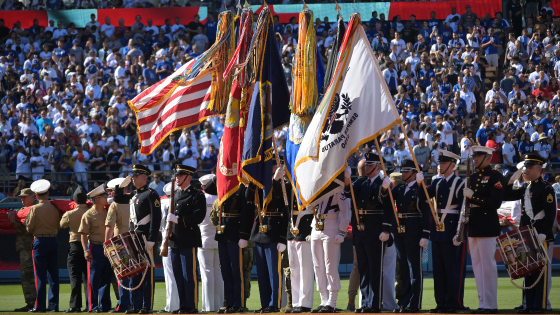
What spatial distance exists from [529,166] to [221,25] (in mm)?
4850

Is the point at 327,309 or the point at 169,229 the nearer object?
the point at 327,309

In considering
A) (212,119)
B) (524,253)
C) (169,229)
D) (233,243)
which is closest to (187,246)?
(169,229)

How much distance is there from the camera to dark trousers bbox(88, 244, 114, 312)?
11461 mm

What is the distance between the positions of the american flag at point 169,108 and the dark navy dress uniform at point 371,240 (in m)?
2.90

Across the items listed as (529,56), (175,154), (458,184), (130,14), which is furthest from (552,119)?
(130,14)

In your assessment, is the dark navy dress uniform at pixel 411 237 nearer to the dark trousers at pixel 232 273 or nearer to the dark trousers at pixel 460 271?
the dark trousers at pixel 460 271

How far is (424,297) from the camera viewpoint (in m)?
13.1

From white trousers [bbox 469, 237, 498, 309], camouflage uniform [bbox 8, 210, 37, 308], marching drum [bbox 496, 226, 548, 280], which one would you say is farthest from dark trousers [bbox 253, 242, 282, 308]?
camouflage uniform [bbox 8, 210, 37, 308]

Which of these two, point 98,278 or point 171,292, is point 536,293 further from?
point 98,278

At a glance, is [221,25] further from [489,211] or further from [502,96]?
[502,96]

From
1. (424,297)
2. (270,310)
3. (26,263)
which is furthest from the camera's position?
(424,297)

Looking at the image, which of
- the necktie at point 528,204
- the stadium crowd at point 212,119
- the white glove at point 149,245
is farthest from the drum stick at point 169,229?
the stadium crowd at point 212,119

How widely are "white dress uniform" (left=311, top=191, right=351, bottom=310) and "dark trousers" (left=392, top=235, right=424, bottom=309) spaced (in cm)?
84

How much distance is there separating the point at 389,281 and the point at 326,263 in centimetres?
93
